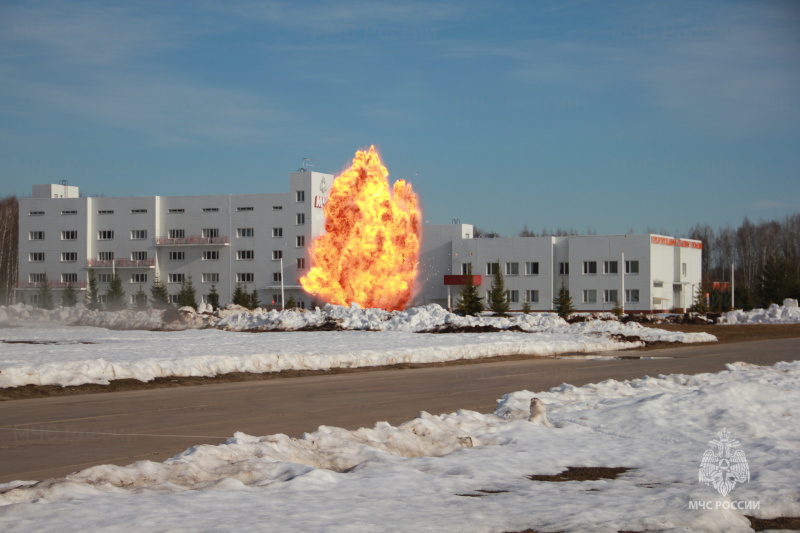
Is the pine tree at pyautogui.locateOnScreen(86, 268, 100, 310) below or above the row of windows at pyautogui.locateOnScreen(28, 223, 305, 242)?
below

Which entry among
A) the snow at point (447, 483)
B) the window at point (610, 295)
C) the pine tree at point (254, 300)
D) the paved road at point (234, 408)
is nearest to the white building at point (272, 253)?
the window at point (610, 295)

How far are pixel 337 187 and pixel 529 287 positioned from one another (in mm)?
37654

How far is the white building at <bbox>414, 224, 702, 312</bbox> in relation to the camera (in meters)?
93.5

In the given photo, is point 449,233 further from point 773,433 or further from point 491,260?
point 773,433

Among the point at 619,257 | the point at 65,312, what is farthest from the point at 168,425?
the point at 619,257

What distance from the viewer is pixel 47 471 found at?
10.3 m

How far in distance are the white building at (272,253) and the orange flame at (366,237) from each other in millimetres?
29892

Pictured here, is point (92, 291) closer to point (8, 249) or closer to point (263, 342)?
point (8, 249)

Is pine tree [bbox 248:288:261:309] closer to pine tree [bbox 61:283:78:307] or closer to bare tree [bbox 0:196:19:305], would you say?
pine tree [bbox 61:283:78:307]

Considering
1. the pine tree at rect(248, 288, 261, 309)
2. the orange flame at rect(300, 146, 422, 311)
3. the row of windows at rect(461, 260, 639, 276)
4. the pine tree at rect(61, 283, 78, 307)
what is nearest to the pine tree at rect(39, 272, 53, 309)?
the pine tree at rect(61, 283, 78, 307)

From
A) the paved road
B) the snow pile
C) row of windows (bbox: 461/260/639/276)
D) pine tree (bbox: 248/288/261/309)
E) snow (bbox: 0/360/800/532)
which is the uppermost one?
row of windows (bbox: 461/260/639/276)

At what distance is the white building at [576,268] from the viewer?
9350 cm

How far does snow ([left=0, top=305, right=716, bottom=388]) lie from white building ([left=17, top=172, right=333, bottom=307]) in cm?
3661

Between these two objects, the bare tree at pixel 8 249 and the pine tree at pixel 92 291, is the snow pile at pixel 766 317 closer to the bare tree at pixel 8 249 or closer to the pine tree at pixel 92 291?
the pine tree at pixel 92 291
